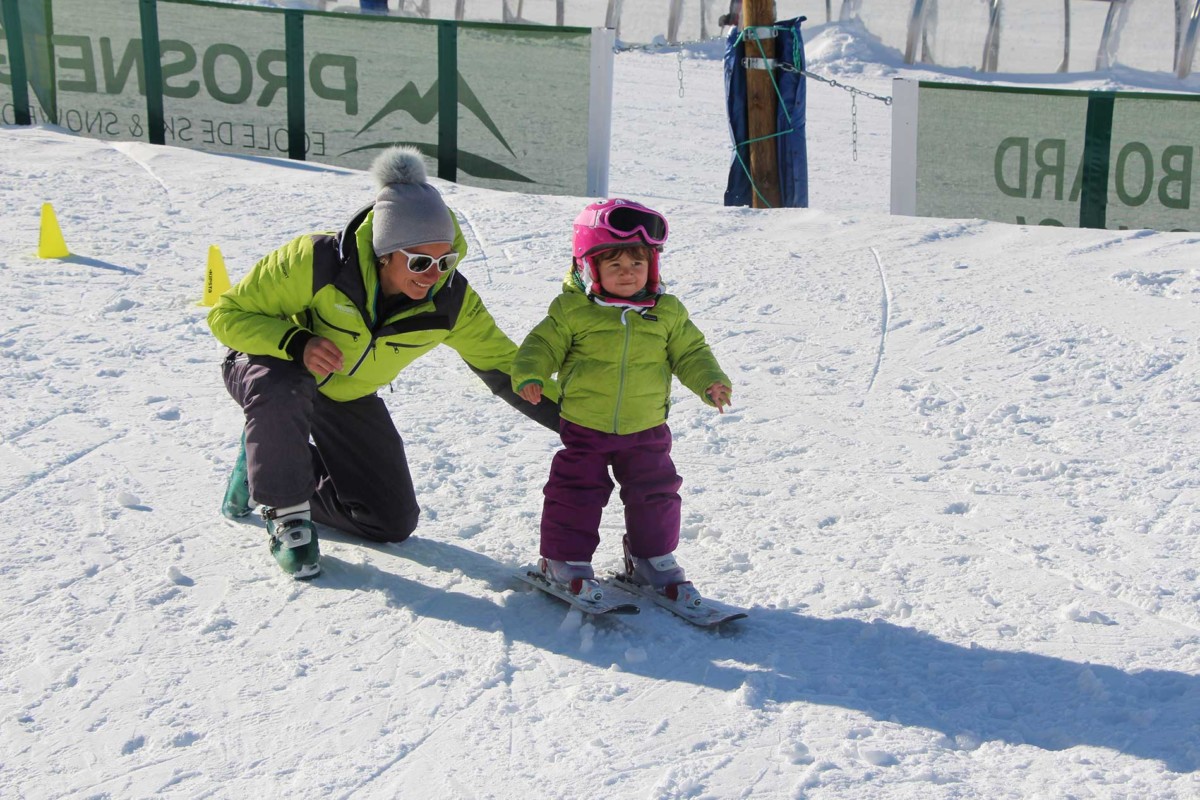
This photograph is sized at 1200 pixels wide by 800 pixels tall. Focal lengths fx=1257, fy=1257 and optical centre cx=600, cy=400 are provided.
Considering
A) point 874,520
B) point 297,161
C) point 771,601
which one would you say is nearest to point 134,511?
point 771,601

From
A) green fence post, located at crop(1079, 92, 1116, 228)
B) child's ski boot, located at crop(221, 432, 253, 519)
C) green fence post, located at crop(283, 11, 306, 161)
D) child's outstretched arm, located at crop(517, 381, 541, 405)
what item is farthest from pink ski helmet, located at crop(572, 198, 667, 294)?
green fence post, located at crop(283, 11, 306, 161)

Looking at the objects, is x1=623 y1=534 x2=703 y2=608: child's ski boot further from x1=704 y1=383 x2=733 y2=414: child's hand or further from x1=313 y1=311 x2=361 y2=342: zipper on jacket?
x1=313 y1=311 x2=361 y2=342: zipper on jacket

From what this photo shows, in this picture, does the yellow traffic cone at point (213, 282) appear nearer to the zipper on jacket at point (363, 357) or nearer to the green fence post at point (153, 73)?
the zipper on jacket at point (363, 357)

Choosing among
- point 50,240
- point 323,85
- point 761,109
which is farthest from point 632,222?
point 323,85

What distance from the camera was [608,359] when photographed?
3.38 metres

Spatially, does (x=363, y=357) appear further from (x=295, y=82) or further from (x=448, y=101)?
(x=295, y=82)

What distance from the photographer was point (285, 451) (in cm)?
348

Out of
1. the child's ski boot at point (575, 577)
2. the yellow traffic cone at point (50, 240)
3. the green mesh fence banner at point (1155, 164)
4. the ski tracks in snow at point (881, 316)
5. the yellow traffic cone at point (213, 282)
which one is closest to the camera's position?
the child's ski boot at point (575, 577)

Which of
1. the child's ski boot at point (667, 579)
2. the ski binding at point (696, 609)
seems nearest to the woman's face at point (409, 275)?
the child's ski boot at point (667, 579)

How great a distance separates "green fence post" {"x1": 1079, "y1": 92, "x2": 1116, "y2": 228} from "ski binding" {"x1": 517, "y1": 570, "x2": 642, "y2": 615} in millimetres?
6968

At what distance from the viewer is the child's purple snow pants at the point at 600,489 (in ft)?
11.3

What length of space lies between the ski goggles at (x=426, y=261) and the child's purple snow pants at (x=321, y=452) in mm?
441

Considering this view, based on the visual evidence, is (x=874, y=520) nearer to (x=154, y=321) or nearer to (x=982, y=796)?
(x=982, y=796)

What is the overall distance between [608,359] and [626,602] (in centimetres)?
68
